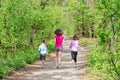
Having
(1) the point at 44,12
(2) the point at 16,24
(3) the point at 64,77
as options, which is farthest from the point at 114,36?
(1) the point at 44,12

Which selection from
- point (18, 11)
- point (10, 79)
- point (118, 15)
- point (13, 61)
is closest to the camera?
point (118, 15)

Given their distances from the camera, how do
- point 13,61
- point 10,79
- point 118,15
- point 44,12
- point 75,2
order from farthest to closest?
point 75,2 → point 44,12 → point 13,61 → point 10,79 → point 118,15

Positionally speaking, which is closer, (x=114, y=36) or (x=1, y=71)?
(x=114, y=36)

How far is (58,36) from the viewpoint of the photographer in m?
18.8

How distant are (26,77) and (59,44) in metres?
3.28

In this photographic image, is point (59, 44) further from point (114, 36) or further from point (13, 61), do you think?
point (114, 36)

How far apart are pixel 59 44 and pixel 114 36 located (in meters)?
7.58

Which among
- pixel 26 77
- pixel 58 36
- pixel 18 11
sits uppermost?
pixel 18 11

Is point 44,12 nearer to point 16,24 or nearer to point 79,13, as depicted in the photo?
point 16,24

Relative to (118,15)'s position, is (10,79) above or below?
below

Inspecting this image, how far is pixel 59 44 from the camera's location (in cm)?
1867

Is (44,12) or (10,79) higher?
(44,12)

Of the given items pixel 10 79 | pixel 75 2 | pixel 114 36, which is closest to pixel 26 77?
pixel 10 79

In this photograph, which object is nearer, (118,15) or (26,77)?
(118,15)
